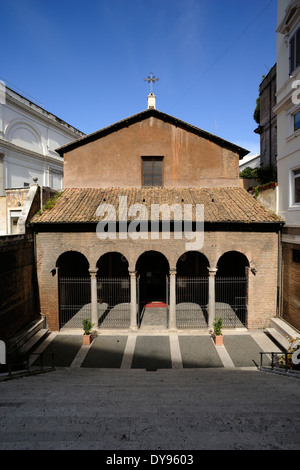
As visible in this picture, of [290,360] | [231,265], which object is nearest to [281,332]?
[290,360]

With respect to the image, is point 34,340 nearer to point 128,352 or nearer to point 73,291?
point 128,352

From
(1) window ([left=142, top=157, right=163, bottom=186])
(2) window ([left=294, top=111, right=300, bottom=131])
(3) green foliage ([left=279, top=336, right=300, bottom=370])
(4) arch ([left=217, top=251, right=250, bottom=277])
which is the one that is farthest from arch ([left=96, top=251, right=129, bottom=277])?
(2) window ([left=294, top=111, right=300, bottom=131])

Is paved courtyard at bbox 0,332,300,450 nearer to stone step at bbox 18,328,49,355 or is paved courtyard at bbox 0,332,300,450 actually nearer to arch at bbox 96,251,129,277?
stone step at bbox 18,328,49,355

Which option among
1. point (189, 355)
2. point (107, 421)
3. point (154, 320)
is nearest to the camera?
point (107, 421)

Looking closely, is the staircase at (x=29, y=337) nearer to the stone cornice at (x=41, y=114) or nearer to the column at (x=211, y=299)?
the column at (x=211, y=299)

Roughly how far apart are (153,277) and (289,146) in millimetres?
10557

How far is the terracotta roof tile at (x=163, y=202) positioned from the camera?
481 inches

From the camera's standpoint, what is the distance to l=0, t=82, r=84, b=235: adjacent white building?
20172 millimetres

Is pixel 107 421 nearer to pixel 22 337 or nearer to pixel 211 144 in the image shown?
pixel 22 337

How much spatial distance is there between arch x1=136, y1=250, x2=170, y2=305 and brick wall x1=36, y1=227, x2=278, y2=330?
12.7 ft

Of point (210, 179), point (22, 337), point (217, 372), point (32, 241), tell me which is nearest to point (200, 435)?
point (217, 372)

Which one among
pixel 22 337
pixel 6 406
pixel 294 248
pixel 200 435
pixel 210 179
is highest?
pixel 210 179

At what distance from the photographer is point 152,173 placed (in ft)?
50.9
